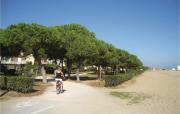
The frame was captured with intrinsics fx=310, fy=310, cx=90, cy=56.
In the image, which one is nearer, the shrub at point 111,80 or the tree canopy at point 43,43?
the tree canopy at point 43,43

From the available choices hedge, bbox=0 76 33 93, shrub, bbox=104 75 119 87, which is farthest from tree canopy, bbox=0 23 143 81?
hedge, bbox=0 76 33 93

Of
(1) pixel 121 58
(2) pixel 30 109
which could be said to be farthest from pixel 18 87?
(1) pixel 121 58

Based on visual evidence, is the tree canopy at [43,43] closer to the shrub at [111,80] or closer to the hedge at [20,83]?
the shrub at [111,80]

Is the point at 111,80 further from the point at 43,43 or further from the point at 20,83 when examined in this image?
the point at 20,83

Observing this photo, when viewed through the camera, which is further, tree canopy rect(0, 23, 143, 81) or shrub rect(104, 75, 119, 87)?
shrub rect(104, 75, 119, 87)

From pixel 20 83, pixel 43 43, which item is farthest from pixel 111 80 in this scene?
pixel 20 83

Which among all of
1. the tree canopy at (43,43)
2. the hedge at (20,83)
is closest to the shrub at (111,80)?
the tree canopy at (43,43)

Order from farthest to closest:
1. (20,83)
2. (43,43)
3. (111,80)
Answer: (43,43) → (111,80) → (20,83)

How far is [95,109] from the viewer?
14.0m

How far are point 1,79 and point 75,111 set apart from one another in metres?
8.05

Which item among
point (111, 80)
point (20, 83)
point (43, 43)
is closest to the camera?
point (20, 83)

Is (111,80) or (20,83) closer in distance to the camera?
(20,83)

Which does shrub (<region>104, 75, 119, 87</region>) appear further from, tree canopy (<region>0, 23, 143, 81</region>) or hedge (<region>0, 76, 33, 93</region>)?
hedge (<region>0, 76, 33, 93</region>)

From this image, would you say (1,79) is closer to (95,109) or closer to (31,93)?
(31,93)
